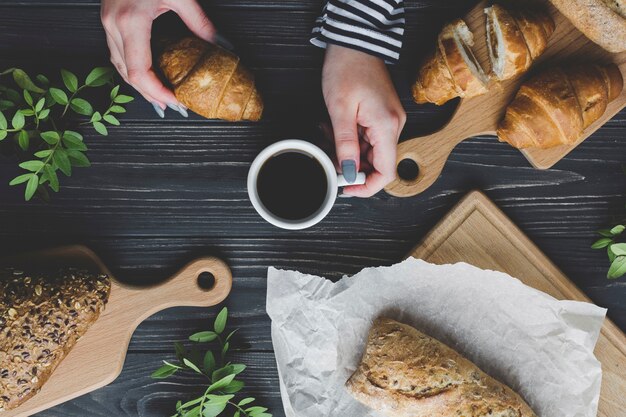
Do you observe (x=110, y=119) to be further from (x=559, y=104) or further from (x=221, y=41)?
(x=559, y=104)

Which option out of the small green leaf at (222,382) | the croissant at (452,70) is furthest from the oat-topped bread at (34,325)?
the croissant at (452,70)

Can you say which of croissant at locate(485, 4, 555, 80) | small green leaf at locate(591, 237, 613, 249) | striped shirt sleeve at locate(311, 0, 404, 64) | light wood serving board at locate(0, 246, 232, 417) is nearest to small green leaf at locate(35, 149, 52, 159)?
light wood serving board at locate(0, 246, 232, 417)

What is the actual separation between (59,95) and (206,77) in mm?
344

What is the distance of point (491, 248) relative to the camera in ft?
4.08

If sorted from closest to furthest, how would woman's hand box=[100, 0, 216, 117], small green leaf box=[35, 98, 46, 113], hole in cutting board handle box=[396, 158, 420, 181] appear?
1. woman's hand box=[100, 0, 216, 117]
2. small green leaf box=[35, 98, 46, 113]
3. hole in cutting board handle box=[396, 158, 420, 181]

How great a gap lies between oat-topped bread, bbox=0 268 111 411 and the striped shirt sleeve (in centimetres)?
76

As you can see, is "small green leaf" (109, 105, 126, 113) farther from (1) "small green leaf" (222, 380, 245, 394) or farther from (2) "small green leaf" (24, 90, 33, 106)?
(1) "small green leaf" (222, 380, 245, 394)

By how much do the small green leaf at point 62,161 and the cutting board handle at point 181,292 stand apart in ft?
0.93

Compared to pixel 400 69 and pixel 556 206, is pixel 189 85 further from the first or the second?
pixel 556 206

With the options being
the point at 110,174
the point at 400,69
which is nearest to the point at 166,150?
the point at 110,174

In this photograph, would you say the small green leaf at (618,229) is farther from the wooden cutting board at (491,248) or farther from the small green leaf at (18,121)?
the small green leaf at (18,121)

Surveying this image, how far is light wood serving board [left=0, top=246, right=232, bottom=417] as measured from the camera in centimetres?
125

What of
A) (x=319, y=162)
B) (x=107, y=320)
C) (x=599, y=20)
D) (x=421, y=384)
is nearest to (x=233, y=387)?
(x=107, y=320)

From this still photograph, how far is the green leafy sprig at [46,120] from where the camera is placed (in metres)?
1.18
